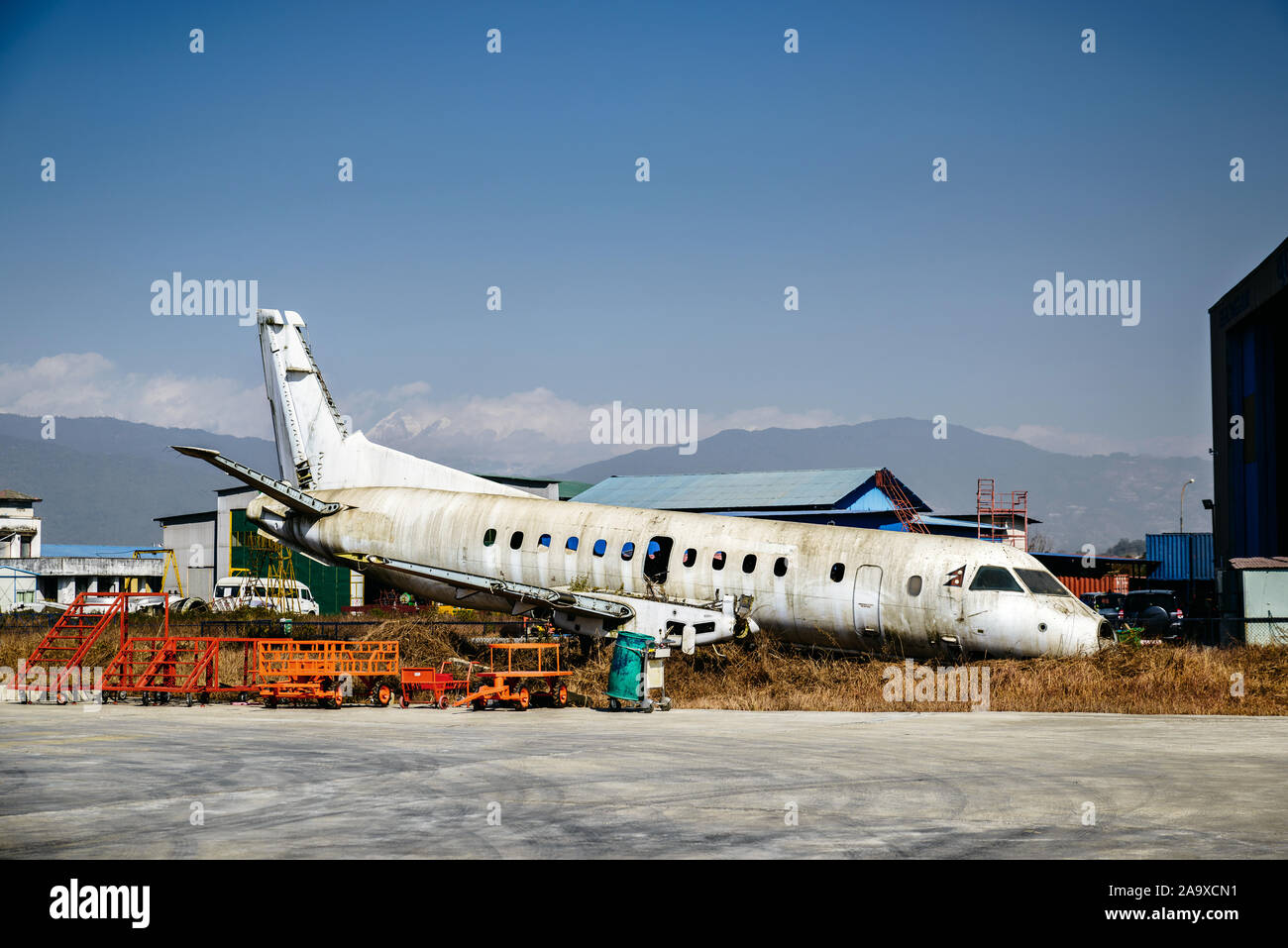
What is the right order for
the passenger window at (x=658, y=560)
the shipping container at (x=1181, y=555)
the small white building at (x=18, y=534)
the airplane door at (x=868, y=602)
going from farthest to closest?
the small white building at (x=18, y=534)
the shipping container at (x=1181, y=555)
the passenger window at (x=658, y=560)
the airplane door at (x=868, y=602)

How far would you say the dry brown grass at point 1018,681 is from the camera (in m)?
22.9

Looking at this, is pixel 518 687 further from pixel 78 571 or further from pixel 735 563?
pixel 78 571

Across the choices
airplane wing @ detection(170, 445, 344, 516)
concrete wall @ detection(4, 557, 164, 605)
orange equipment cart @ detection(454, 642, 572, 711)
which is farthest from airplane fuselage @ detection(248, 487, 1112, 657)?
concrete wall @ detection(4, 557, 164, 605)

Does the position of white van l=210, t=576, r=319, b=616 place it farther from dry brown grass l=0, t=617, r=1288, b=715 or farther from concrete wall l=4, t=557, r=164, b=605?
concrete wall l=4, t=557, r=164, b=605

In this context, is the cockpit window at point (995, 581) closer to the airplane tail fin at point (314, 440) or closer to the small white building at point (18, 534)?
the airplane tail fin at point (314, 440)

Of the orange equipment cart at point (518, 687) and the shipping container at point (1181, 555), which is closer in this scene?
the orange equipment cart at point (518, 687)

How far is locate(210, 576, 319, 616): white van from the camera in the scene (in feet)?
190

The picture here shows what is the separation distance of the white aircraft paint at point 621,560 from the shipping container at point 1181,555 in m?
56.6

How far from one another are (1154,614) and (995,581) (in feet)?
81.1

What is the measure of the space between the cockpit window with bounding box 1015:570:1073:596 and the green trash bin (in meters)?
8.22

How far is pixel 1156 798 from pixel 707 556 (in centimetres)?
1593

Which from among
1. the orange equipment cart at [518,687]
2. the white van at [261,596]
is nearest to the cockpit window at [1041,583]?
the orange equipment cart at [518,687]
